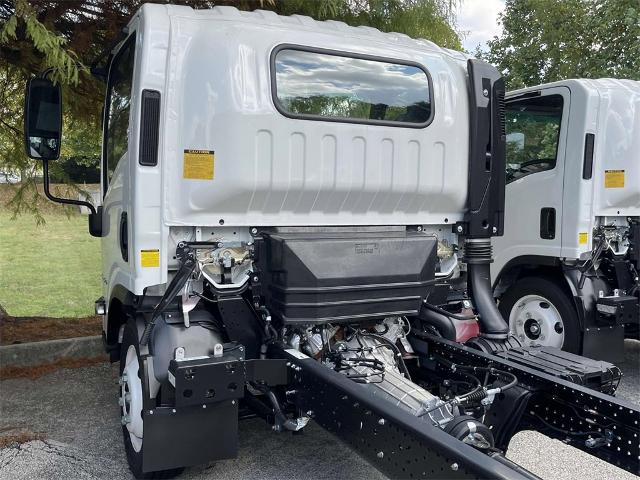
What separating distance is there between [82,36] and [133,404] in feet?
10.6

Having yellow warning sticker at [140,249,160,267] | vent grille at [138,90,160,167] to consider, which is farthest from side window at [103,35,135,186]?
yellow warning sticker at [140,249,160,267]

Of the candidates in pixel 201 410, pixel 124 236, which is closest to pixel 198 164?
pixel 124 236

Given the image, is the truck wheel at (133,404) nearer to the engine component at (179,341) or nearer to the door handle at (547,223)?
the engine component at (179,341)

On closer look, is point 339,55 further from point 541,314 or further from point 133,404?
point 541,314

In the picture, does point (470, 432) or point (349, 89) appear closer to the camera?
point (470, 432)

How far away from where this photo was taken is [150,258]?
2.93 meters

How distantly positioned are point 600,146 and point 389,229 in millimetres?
2779

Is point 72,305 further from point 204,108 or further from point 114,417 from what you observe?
point 204,108

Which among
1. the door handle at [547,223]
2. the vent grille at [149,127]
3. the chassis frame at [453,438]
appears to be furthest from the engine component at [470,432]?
the door handle at [547,223]

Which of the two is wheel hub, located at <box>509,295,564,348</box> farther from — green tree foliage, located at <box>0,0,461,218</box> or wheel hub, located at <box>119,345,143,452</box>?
wheel hub, located at <box>119,345,143,452</box>

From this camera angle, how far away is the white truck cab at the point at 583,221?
5.11 metres

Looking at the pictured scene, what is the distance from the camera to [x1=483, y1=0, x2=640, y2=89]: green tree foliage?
9078 mm

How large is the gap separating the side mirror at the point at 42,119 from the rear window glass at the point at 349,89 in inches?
57.5

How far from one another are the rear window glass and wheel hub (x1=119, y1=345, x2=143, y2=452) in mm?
1616
